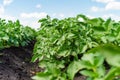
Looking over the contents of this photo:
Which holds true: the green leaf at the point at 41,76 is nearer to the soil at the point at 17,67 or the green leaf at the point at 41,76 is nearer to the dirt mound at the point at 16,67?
the soil at the point at 17,67

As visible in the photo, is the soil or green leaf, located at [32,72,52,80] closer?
green leaf, located at [32,72,52,80]

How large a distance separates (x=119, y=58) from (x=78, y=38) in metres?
3.01

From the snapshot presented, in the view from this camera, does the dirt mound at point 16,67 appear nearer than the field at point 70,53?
No

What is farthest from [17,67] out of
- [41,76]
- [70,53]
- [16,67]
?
[41,76]

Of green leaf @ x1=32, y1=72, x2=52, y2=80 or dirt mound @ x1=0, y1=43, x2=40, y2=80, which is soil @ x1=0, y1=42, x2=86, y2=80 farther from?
green leaf @ x1=32, y1=72, x2=52, y2=80

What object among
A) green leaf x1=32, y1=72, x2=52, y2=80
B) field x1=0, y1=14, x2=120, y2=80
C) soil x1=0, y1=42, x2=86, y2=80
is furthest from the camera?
soil x1=0, y1=42, x2=86, y2=80

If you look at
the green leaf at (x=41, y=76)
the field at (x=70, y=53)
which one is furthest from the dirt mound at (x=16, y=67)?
the green leaf at (x=41, y=76)

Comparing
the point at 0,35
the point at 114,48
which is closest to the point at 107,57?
the point at 114,48

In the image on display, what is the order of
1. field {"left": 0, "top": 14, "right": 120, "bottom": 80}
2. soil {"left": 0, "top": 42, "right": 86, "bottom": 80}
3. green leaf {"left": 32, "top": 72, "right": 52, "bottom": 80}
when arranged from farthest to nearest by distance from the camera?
soil {"left": 0, "top": 42, "right": 86, "bottom": 80}
green leaf {"left": 32, "top": 72, "right": 52, "bottom": 80}
field {"left": 0, "top": 14, "right": 120, "bottom": 80}

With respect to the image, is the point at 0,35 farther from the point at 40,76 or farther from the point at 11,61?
the point at 40,76

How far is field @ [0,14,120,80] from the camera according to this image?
2.46ft

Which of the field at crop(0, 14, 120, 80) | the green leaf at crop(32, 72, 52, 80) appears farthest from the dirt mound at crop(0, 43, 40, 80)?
the green leaf at crop(32, 72, 52, 80)

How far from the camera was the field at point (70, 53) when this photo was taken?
2.46 ft

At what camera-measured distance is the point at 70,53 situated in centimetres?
362
